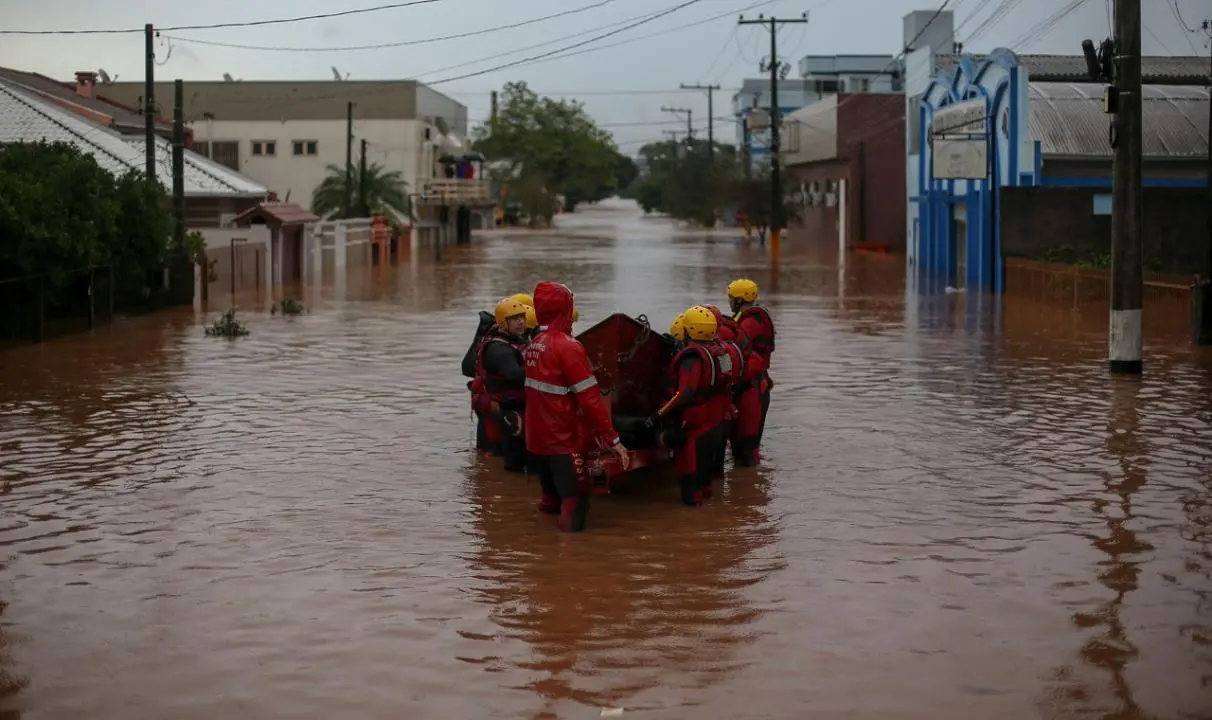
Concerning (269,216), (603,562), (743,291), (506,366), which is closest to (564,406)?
(603,562)

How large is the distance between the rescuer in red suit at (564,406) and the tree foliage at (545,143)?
125 meters

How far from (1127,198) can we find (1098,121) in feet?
68.8

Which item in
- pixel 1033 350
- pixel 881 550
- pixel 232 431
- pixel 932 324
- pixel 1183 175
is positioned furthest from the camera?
pixel 1183 175

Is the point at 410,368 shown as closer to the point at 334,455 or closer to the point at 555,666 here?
the point at 334,455

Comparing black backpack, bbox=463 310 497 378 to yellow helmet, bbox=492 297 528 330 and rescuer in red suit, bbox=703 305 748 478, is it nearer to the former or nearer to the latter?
yellow helmet, bbox=492 297 528 330

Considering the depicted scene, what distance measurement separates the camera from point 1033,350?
77.2 ft

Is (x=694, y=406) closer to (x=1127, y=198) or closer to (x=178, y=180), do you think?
(x=1127, y=198)

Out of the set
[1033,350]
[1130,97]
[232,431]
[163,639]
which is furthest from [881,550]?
[1033,350]

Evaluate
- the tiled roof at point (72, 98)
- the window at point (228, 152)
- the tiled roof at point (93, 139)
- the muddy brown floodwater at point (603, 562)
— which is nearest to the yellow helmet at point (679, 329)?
the muddy brown floodwater at point (603, 562)

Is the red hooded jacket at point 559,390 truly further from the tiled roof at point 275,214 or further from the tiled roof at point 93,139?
the tiled roof at point 275,214

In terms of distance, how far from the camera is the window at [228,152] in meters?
84.7

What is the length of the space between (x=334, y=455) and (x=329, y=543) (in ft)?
12.3

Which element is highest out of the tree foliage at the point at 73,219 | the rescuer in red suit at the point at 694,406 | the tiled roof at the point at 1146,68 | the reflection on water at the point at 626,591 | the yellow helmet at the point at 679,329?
the tiled roof at the point at 1146,68

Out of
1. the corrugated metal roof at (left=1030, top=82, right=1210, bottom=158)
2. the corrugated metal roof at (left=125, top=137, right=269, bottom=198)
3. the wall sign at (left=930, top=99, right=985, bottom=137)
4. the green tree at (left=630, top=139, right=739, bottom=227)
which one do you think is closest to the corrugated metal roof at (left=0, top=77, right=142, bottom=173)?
the corrugated metal roof at (left=125, top=137, right=269, bottom=198)
